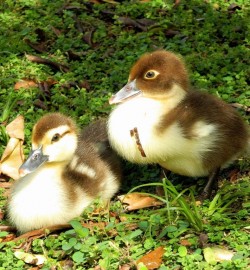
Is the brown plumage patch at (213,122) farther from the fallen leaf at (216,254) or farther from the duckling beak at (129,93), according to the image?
the fallen leaf at (216,254)

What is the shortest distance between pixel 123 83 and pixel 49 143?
1.74 metres

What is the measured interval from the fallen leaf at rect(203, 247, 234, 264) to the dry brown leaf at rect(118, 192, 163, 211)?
0.70 m

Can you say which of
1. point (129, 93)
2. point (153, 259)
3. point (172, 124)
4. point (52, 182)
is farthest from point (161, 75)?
point (153, 259)

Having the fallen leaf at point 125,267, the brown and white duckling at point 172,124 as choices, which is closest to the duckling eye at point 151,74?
the brown and white duckling at point 172,124

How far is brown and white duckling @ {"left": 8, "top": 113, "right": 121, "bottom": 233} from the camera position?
4.75m

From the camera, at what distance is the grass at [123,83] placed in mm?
4492

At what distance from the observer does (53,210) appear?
4.75 m

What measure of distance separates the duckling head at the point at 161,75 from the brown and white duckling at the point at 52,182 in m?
0.56

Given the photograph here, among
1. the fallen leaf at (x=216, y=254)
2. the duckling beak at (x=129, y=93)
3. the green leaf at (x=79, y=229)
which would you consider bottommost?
the fallen leaf at (x=216, y=254)

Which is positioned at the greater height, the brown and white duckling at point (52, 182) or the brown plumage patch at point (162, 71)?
the brown plumage patch at point (162, 71)

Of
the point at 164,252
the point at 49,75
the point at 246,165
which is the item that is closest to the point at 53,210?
the point at 164,252

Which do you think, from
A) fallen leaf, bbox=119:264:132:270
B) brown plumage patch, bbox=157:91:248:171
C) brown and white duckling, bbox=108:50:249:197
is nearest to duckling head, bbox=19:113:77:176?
brown and white duckling, bbox=108:50:249:197

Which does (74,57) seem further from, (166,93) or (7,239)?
(7,239)

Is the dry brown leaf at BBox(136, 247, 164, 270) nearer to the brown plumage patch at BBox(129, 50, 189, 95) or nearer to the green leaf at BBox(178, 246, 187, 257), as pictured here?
the green leaf at BBox(178, 246, 187, 257)
